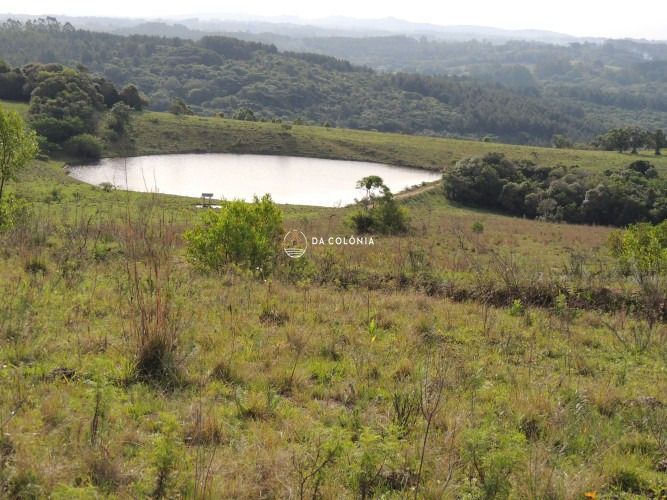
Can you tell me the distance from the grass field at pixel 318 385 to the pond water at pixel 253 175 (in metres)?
38.1

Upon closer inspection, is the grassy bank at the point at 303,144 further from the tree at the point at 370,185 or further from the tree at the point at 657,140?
the tree at the point at 370,185

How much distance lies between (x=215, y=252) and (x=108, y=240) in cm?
265

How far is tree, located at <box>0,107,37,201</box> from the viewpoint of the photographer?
642 inches

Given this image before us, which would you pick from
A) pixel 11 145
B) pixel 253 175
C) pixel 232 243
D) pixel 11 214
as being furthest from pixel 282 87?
pixel 232 243

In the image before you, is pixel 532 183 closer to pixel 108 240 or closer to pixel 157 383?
pixel 108 240

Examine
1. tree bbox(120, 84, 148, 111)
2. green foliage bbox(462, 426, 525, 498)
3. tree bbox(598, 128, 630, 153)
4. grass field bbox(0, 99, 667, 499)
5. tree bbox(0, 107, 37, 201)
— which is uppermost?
tree bbox(598, 128, 630, 153)

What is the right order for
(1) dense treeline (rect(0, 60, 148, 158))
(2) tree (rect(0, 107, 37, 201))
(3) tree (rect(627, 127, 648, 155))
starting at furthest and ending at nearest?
(3) tree (rect(627, 127, 648, 155)) → (1) dense treeline (rect(0, 60, 148, 158)) → (2) tree (rect(0, 107, 37, 201))

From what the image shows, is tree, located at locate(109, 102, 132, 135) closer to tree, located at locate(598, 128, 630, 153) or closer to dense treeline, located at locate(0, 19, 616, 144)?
tree, located at locate(598, 128, 630, 153)

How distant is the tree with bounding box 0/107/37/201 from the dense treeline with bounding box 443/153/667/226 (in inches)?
1592

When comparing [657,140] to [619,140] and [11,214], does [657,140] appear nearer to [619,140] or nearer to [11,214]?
[619,140]

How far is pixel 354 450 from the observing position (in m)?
4.16

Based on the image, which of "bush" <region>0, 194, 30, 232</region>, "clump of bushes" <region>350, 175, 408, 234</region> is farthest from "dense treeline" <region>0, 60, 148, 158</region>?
"bush" <region>0, 194, 30, 232</region>

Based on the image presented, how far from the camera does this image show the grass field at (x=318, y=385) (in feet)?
12.8

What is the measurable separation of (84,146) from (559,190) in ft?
148
